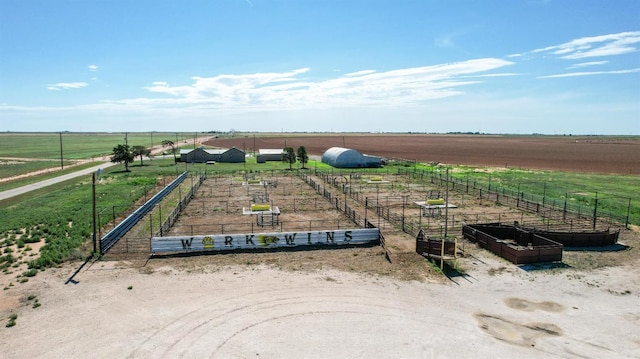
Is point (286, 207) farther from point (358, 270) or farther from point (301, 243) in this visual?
point (358, 270)

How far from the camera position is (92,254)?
26797 millimetres

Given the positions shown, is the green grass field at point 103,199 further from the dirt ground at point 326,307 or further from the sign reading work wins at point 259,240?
the dirt ground at point 326,307

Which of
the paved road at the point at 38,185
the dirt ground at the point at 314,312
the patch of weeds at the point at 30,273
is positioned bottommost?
the dirt ground at the point at 314,312

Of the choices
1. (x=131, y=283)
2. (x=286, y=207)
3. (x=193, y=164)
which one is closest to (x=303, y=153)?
(x=193, y=164)

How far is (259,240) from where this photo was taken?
28688mm

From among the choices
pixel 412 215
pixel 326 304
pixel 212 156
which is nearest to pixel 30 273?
pixel 326 304

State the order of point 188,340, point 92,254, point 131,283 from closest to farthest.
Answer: point 188,340
point 131,283
point 92,254

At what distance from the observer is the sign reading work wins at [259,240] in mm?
27438

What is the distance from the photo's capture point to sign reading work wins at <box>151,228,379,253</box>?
27438 mm

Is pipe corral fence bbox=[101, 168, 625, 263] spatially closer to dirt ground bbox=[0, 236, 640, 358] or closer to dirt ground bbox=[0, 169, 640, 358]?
dirt ground bbox=[0, 169, 640, 358]

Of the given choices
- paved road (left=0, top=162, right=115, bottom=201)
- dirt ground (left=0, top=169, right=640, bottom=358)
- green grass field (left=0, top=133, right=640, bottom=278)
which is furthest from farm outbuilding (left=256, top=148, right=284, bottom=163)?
dirt ground (left=0, top=169, right=640, bottom=358)

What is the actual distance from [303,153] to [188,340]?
70.7 metres

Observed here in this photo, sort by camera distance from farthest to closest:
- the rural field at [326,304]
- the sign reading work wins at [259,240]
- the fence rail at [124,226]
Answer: the fence rail at [124,226]
the sign reading work wins at [259,240]
the rural field at [326,304]

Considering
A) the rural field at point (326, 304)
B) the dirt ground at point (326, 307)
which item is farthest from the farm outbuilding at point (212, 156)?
the dirt ground at point (326, 307)
